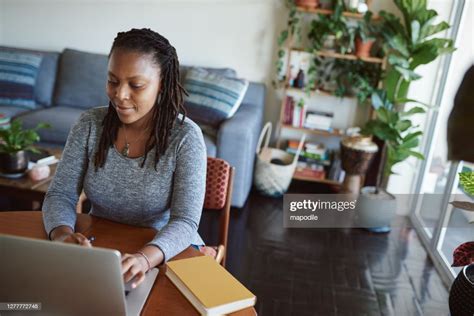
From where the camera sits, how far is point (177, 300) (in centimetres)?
101

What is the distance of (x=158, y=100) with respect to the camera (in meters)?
1.43

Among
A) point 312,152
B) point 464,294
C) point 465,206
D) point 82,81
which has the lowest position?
point 312,152

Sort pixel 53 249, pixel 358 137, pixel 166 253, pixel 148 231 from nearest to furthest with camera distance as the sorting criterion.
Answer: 1. pixel 53 249
2. pixel 166 253
3. pixel 148 231
4. pixel 358 137

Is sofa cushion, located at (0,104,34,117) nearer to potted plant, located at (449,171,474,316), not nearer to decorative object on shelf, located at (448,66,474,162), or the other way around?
potted plant, located at (449,171,474,316)

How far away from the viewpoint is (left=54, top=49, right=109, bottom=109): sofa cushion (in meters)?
3.65

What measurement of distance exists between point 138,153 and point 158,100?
18 cm

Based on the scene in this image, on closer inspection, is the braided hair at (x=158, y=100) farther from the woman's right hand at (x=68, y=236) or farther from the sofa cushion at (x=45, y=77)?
the sofa cushion at (x=45, y=77)

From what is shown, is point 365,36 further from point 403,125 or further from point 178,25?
point 178,25

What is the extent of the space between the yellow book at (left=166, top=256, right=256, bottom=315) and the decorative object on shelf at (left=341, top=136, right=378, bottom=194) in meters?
2.25

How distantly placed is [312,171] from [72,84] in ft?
6.87

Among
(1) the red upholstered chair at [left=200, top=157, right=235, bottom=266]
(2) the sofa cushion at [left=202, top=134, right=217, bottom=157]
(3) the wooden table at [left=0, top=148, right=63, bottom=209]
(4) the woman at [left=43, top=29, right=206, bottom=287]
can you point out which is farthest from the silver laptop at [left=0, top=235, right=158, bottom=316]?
(2) the sofa cushion at [left=202, top=134, right=217, bottom=157]

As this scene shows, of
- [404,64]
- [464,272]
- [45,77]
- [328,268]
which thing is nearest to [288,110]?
[404,64]

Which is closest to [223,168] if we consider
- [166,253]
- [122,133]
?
[122,133]

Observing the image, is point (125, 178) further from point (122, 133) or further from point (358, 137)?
point (358, 137)
